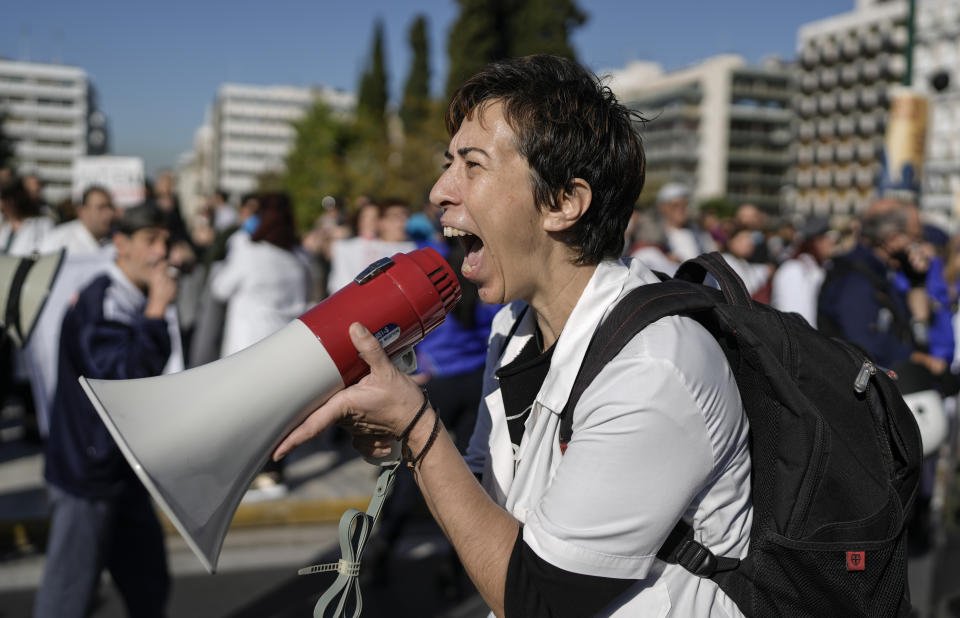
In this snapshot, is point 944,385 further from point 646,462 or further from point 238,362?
point 238,362

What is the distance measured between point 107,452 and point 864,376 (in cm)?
248

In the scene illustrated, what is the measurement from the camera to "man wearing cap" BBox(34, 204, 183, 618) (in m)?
2.95

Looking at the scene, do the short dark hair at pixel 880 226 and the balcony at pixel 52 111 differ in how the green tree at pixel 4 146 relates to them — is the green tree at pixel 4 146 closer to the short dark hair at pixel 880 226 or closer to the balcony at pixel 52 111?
the short dark hair at pixel 880 226

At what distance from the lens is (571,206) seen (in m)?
1.59

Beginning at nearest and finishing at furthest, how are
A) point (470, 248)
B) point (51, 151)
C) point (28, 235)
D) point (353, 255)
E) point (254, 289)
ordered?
1. point (470, 248)
2. point (254, 289)
3. point (28, 235)
4. point (353, 255)
5. point (51, 151)

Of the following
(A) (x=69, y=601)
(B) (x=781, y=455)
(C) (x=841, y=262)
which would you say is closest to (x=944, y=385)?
(C) (x=841, y=262)

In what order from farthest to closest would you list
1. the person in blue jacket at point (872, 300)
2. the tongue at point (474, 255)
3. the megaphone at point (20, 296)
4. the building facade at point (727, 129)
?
the building facade at point (727, 129) → the person in blue jacket at point (872, 300) → the megaphone at point (20, 296) → the tongue at point (474, 255)

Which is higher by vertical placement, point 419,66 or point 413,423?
point 419,66

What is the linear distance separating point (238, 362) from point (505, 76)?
2.35ft

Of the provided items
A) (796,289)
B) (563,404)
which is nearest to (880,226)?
(796,289)

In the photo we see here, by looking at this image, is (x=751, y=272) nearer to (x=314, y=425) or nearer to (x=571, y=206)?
(x=571, y=206)

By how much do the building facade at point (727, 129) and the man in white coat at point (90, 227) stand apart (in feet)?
301

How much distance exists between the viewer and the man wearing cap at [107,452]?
2.95m

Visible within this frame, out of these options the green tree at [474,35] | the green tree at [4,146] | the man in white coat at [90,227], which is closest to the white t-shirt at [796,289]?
the man in white coat at [90,227]
